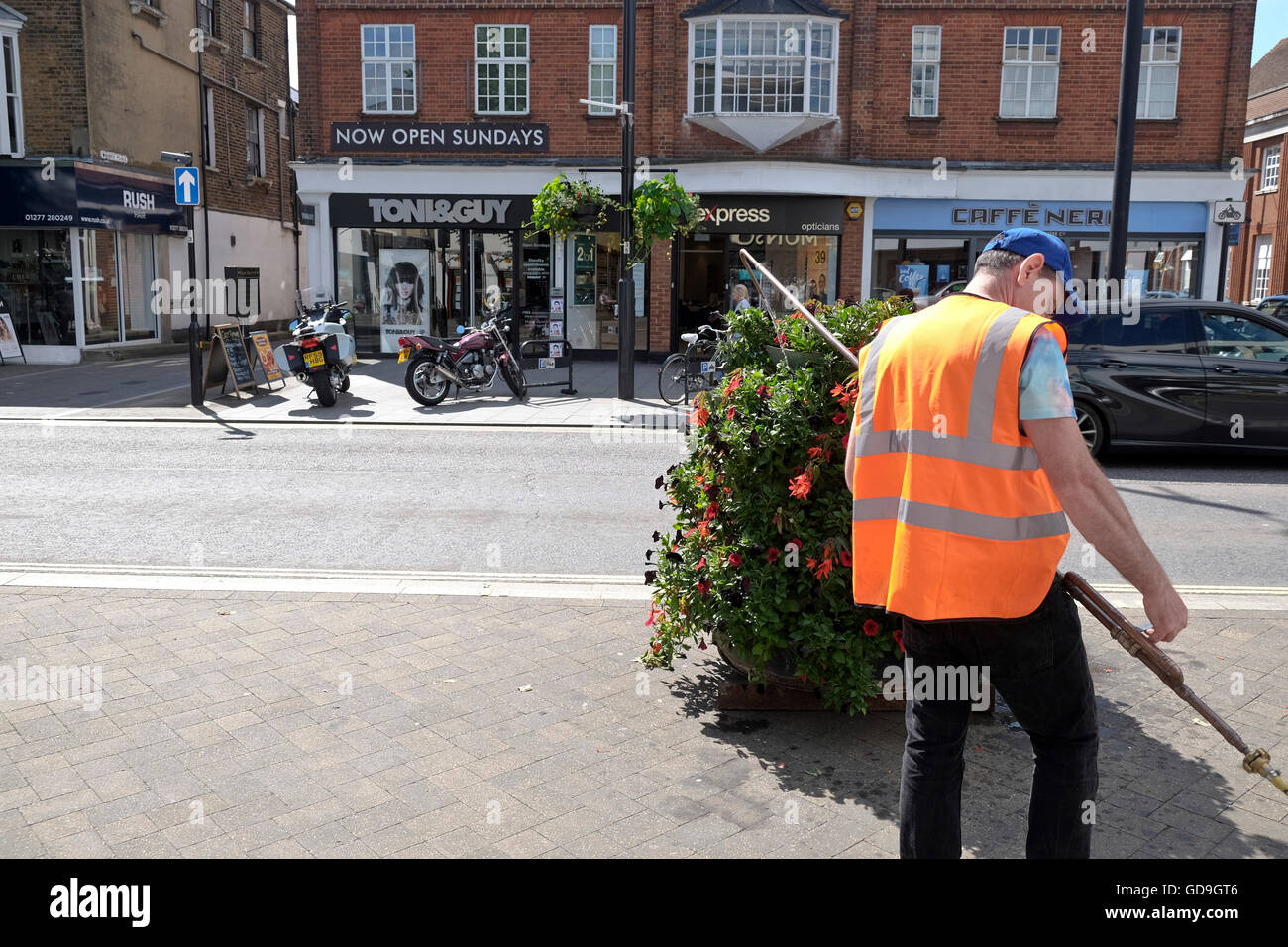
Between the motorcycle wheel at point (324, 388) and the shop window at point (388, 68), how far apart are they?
31.1ft

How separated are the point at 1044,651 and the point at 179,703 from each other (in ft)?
11.5

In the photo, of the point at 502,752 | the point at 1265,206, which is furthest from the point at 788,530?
the point at 1265,206

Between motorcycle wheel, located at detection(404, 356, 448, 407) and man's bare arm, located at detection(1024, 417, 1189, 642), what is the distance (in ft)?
42.9

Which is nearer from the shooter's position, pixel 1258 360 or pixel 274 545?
pixel 274 545

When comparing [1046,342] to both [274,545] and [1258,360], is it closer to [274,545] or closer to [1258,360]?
[274,545]

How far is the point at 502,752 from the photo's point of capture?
163 inches

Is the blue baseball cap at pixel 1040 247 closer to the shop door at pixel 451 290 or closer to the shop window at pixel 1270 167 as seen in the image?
the shop door at pixel 451 290

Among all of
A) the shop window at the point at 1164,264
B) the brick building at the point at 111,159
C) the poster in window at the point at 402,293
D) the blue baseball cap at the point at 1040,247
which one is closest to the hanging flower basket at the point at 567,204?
the poster in window at the point at 402,293

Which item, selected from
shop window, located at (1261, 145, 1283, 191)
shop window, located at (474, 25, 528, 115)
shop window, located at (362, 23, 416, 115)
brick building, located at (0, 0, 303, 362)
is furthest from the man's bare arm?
shop window, located at (1261, 145, 1283, 191)

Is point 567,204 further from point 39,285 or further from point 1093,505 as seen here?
point 1093,505

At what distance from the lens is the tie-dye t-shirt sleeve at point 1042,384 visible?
2645 mm

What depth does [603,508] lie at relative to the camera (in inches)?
345

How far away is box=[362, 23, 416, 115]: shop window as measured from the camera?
21.9 meters
